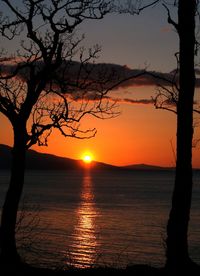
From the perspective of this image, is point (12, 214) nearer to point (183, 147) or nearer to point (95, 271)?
point (95, 271)

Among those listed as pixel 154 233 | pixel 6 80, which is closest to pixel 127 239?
pixel 154 233

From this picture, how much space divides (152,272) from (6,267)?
135 inches

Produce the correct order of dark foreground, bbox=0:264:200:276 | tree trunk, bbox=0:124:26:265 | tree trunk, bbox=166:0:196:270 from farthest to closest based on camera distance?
tree trunk, bbox=0:124:26:265, dark foreground, bbox=0:264:200:276, tree trunk, bbox=166:0:196:270

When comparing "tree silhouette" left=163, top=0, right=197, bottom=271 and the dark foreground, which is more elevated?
"tree silhouette" left=163, top=0, right=197, bottom=271

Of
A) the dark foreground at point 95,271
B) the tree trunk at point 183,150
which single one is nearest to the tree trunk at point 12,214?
the dark foreground at point 95,271

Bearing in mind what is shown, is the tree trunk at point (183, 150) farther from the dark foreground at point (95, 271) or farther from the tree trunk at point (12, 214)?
the tree trunk at point (12, 214)

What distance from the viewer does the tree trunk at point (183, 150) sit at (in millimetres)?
9789

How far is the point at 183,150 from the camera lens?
991cm

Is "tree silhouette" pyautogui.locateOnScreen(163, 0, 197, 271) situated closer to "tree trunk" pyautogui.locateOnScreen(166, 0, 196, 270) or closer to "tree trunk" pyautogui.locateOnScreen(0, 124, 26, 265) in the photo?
"tree trunk" pyautogui.locateOnScreen(166, 0, 196, 270)

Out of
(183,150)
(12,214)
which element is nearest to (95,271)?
(12,214)

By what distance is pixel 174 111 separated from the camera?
10609 millimetres

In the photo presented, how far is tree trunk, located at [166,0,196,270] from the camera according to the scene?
9.79m

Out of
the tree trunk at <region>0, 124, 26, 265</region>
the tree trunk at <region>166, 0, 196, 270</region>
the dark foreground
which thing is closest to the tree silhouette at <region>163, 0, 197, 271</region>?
the tree trunk at <region>166, 0, 196, 270</region>

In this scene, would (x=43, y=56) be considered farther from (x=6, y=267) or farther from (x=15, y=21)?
(x=6, y=267)
